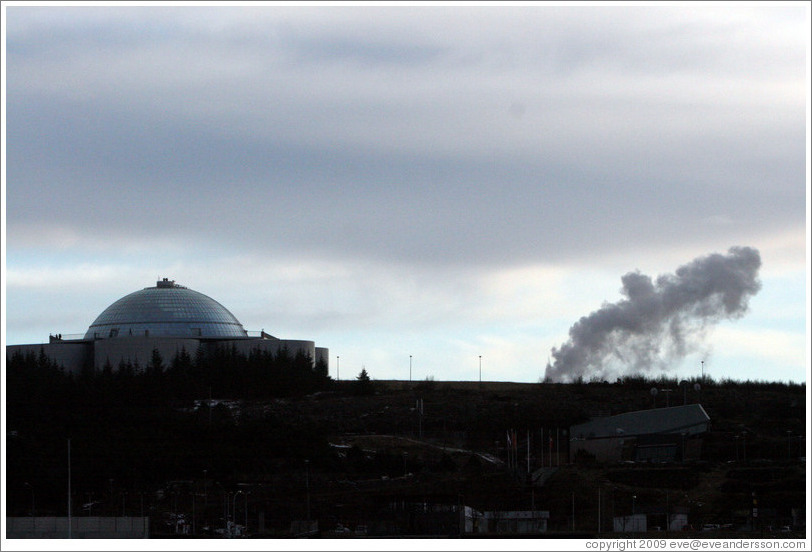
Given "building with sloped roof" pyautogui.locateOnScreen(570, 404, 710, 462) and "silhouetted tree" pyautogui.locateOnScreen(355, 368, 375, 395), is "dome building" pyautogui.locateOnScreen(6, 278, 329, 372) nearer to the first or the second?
"silhouetted tree" pyautogui.locateOnScreen(355, 368, 375, 395)

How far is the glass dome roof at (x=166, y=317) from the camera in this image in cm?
11550

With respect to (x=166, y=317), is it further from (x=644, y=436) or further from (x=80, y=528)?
(x=80, y=528)

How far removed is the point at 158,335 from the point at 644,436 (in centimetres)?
4698

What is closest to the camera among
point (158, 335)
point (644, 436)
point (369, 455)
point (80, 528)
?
point (80, 528)

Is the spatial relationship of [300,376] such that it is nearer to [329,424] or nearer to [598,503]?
[329,424]

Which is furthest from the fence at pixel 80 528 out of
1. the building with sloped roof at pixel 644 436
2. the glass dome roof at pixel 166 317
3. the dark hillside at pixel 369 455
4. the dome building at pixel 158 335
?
the glass dome roof at pixel 166 317

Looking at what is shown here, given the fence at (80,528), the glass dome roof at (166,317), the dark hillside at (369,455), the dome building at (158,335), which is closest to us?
the fence at (80,528)

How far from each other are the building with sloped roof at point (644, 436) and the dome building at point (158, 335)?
108 ft

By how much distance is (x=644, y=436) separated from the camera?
8612 cm

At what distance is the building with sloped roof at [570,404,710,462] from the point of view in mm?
84062

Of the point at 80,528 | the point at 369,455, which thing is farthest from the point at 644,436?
the point at 80,528

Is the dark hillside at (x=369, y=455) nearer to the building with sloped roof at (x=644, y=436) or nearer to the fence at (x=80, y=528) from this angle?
the building with sloped roof at (x=644, y=436)

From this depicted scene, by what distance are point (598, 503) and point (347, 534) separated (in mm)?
13737

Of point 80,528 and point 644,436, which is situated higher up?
point 644,436
